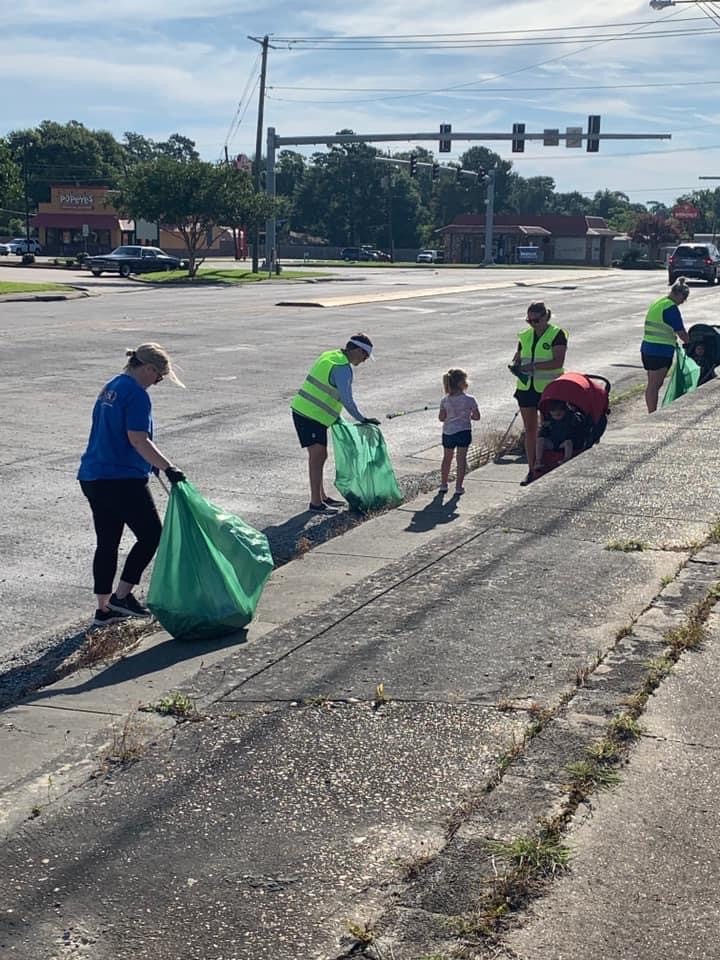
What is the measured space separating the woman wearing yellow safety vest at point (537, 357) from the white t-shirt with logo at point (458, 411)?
35.2 inches

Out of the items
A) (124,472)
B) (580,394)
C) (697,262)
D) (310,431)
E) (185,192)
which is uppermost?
(185,192)

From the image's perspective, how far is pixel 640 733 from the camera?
4891 mm

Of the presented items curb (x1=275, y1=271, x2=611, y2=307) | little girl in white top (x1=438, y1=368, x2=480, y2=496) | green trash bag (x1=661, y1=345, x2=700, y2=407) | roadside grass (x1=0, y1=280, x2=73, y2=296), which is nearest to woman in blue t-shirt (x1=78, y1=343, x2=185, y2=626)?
little girl in white top (x1=438, y1=368, x2=480, y2=496)

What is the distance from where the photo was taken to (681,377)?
1574 centimetres

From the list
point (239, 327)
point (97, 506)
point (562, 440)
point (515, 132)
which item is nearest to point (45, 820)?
point (97, 506)

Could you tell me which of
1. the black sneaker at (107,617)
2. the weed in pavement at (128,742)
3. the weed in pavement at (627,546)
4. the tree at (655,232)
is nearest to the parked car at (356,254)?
the tree at (655,232)

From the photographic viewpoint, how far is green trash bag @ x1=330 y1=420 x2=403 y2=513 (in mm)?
10023

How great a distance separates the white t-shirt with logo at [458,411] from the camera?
10891 millimetres

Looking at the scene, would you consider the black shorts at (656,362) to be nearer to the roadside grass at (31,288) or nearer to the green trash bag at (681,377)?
the green trash bag at (681,377)

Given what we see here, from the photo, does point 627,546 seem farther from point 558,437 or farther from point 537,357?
point 537,357

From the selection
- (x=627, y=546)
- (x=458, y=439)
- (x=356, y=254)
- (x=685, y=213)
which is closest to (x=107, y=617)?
→ (x=627, y=546)

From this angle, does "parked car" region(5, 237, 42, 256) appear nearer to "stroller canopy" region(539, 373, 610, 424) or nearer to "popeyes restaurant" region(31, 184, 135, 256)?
"popeyes restaurant" region(31, 184, 135, 256)

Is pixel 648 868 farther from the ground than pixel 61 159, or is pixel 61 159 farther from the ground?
pixel 61 159

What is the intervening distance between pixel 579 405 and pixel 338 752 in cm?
695
